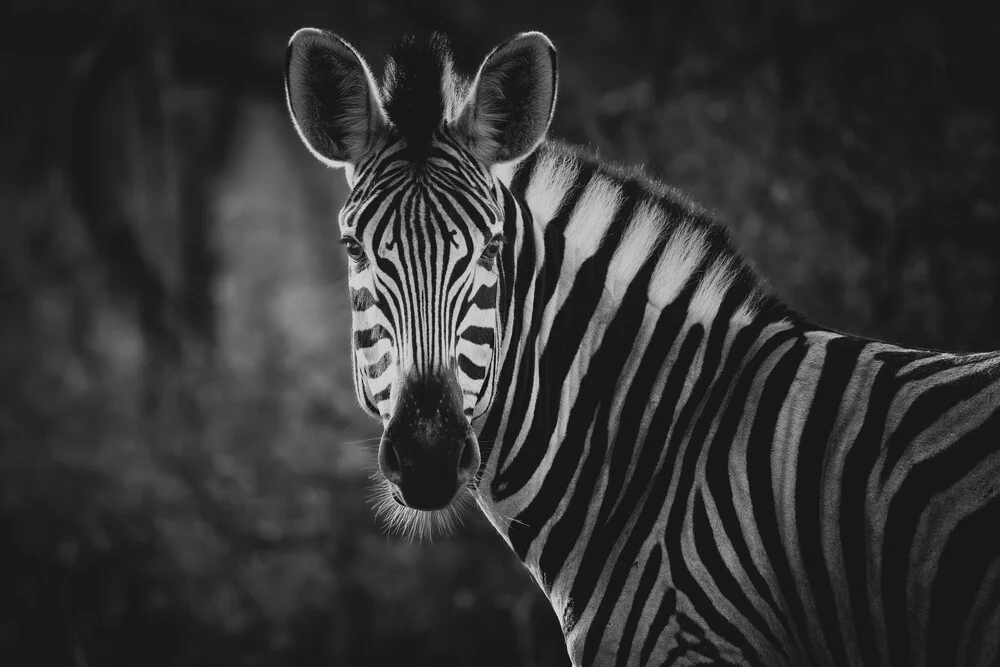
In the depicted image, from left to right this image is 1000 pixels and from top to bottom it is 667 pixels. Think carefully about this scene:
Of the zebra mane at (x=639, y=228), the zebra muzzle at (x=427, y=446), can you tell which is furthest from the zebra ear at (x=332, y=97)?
the zebra muzzle at (x=427, y=446)

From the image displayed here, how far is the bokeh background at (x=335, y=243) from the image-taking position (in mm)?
5871

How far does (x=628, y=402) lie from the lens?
2.77 meters

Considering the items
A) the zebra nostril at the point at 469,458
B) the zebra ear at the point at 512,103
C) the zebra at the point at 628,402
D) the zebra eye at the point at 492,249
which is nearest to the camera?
the zebra at the point at 628,402

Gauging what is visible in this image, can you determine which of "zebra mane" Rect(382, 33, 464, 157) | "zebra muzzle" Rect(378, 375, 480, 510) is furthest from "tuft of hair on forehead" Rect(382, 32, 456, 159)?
"zebra muzzle" Rect(378, 375, 480, 510)

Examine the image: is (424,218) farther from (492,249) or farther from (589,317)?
(589,317)

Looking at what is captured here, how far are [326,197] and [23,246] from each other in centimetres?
730

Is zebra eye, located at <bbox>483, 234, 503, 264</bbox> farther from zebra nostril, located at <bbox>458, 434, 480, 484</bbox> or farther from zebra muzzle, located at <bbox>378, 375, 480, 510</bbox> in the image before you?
zebra nostril, located at <bbox>458, 434, 480, 484</bbox>

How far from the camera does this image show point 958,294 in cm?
566

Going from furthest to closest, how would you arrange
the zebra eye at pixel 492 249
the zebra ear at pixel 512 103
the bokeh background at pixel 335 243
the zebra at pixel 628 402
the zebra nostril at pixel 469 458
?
the bokeh background at pixel 335 243 < the zebra ear at pixel 512 103 < the zebra eye at pixel 492 249 < the zebra nostril at pixel 469 458 < the zebra at pixel 628 402

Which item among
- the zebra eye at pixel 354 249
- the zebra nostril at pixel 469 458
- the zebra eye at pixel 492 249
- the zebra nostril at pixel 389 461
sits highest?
the zebra eye at pixel 492 249

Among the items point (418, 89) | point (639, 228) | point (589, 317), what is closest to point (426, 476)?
point (589, 317)

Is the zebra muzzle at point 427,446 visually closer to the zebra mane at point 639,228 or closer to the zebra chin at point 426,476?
the zebra chin at point 426,476

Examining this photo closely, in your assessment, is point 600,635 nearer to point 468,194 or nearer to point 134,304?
point 468,194

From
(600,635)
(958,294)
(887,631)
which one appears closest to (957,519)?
(887,631)
